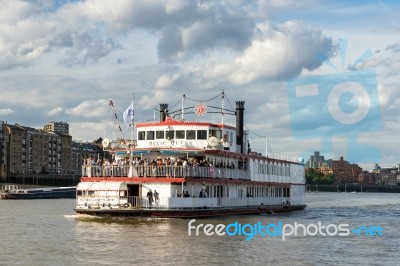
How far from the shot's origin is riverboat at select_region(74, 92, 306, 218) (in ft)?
163

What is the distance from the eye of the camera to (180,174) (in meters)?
50.2

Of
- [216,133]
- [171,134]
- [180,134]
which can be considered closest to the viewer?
[180,134]

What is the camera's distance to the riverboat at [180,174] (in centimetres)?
4962

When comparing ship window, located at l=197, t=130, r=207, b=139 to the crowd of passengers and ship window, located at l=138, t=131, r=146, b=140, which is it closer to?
the crowd of passengers

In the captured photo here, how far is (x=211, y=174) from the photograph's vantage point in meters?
53.4

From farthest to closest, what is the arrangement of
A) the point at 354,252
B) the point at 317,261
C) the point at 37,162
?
the point at 37,162 → the point at 354,252 → the point at 317,261

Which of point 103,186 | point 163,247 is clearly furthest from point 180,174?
point 163,247

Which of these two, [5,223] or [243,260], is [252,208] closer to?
[5,223]

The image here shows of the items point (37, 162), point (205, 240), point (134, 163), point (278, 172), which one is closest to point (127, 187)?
point (134, 163)

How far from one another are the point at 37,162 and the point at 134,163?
152 metres

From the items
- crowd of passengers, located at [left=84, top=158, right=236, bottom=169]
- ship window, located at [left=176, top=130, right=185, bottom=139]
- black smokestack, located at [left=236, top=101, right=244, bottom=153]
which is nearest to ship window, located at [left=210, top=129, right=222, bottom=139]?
ship window, located at [left=176, top=130, right=185, bottom=139]

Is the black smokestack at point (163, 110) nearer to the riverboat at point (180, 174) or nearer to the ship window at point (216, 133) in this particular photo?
the riverboat at point (180, 174)

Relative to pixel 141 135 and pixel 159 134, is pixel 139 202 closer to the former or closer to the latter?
pixel 159 134

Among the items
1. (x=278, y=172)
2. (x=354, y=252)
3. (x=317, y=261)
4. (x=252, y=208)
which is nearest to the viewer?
(x=317, y=261)
